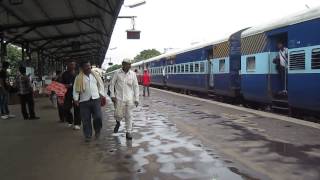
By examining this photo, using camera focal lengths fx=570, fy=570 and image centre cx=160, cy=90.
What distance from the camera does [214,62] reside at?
26703 mm

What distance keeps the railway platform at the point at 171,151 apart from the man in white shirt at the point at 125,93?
572 mm

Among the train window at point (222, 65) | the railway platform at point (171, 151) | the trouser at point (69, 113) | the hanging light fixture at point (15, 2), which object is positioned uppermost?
the hanging light fixture at point (15, 2)

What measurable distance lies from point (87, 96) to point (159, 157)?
116 inches

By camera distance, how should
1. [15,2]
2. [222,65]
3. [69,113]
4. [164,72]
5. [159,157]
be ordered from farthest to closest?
[164,72] → [222,65] → [15,2] → [69,113] → [159,157]

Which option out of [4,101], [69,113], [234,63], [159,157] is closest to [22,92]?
[4,101]

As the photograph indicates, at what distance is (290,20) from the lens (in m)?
16.5

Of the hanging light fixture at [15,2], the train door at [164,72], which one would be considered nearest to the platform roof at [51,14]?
the hanging light fixture at [15,2]

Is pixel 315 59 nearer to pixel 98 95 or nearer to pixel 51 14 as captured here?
pixel 98 95

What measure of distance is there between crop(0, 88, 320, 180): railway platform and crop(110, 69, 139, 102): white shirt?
95 cm

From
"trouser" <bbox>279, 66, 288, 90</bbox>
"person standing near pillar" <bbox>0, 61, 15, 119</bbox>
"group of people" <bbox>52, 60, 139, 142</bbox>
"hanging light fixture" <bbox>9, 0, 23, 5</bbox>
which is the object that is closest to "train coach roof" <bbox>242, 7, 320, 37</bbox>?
"trouser" <bbox>279, 66, 288, 90</bbox>

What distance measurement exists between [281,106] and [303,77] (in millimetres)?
2943

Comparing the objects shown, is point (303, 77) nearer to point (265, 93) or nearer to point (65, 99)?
point (265, 93)

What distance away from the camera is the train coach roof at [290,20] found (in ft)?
48.8

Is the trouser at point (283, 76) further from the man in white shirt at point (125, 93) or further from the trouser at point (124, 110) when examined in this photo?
the trouser at point (124, 110)
